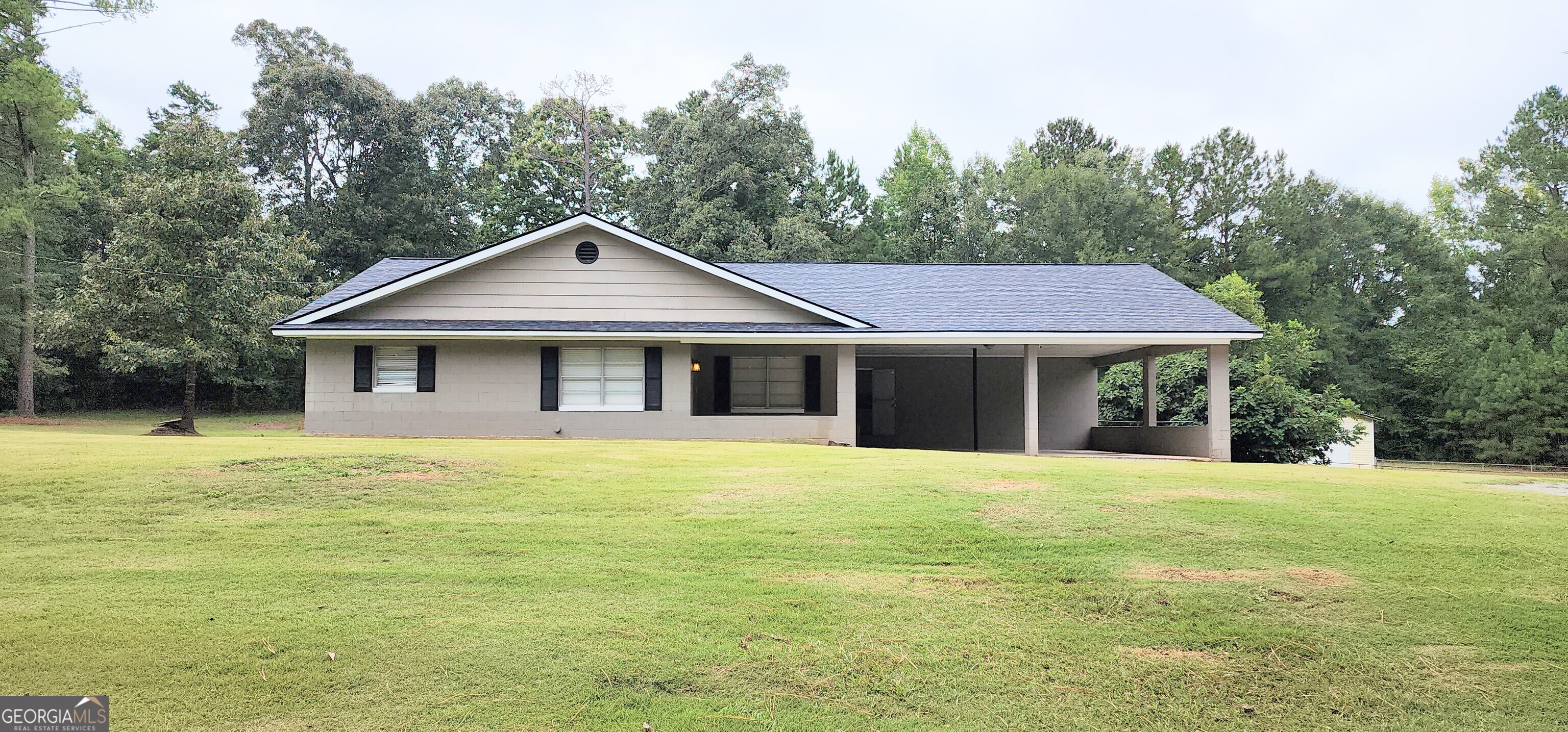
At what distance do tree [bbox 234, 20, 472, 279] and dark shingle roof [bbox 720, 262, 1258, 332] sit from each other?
23414 millimetres

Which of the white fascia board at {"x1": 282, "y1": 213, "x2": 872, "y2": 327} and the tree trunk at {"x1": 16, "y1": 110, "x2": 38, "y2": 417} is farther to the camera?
the tree trunk at {"x1": 16, "y1": 110, "x2": 38, "y2": 417}

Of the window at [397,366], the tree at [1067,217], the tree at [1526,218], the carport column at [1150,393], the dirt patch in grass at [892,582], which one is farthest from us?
the tree at [1067,217]

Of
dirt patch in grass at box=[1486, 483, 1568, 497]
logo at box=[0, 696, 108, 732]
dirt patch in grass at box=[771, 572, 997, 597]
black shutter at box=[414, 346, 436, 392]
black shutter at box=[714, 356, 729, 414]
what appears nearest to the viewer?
logo at box=[0, 696, 108, 732]

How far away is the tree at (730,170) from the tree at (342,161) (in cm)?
916

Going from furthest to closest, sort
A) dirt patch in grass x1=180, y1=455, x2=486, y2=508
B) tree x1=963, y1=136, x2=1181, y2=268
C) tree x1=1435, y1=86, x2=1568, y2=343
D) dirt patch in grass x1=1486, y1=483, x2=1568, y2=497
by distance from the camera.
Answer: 1. tree x1=963, y1=136, x2=1181, y2=268
2. tree x1=1435, y1=86, x2=1568, y2=343
3. dirt patch in grass x1=1486, y1=483, x2=1568, y2=497
4. dirt patch in grass x1=180, y1=455, x2=486, y2=508

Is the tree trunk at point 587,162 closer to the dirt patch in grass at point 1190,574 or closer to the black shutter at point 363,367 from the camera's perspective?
the black shutter at point 363,367

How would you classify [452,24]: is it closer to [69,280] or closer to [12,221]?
[69,280]

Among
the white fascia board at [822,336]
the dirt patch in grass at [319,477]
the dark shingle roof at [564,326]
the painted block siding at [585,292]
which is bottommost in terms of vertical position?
the dirt patch in grass at [319,477]

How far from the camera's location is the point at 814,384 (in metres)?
19.2

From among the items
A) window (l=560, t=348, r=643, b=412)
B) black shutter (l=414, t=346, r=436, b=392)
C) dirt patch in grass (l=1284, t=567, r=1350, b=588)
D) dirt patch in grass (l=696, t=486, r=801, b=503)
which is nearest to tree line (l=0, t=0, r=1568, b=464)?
Answer: black shutter (l=414, t=346, r=436, b=392)

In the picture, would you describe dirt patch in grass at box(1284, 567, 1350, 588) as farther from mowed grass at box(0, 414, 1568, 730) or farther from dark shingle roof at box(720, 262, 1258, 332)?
dark shingle roof at box(720, 262, 1258, 332)

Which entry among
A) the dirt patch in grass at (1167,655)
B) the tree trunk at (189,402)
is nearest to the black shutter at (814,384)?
the dirt patch in grass at (1167,655)

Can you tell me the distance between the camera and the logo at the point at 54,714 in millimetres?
4523

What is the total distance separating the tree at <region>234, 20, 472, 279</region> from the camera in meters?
39.9
